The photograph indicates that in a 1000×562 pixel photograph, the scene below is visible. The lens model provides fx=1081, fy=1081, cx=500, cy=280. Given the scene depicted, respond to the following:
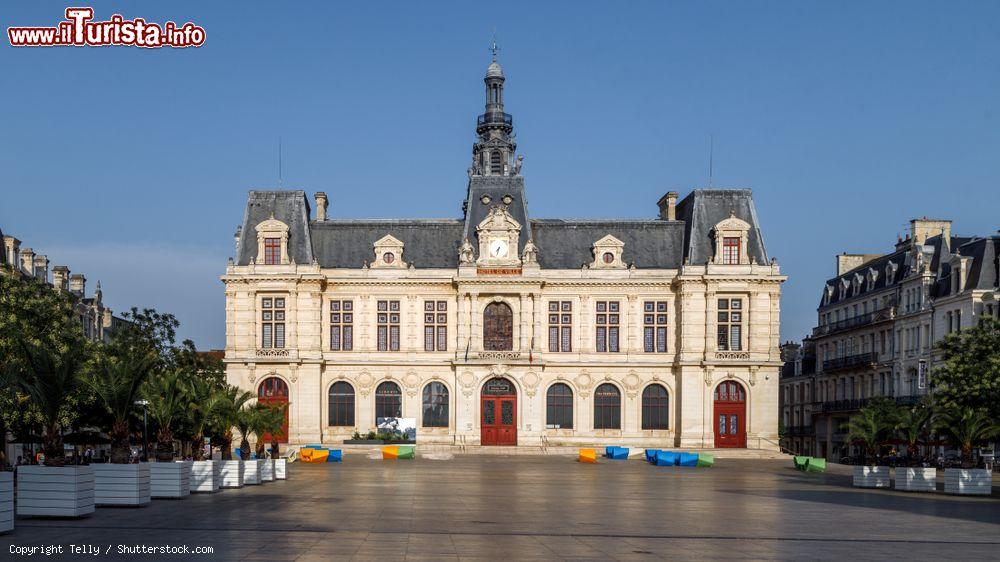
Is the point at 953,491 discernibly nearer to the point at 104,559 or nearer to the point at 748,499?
the point at 748,499

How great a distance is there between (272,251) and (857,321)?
42.5 meters

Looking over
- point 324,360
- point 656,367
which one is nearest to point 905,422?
point 656,367

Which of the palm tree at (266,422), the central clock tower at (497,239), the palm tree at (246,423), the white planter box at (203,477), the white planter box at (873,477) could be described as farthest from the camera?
the central clock tower at (497,239)

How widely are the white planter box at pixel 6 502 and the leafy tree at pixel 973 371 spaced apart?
30249 millimetres

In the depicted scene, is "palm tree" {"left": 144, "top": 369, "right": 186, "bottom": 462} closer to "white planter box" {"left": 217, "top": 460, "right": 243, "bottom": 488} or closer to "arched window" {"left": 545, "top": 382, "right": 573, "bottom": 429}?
"white planter box" {"left": 217, "top": 460, "right": 243, "bottom": 488}

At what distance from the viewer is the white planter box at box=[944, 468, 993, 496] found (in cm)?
3684

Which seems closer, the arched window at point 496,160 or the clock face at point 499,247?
the clock face at point 499,247

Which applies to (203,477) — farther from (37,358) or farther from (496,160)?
(496,160)

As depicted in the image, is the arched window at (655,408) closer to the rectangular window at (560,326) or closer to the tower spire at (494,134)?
the rectangular window at (560,326)

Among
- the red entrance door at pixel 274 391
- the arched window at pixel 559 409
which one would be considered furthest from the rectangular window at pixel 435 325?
the red entrance door at pixel 274 391

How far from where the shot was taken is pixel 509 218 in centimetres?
6719

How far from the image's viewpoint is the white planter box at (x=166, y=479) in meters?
28.5

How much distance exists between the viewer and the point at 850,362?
7975 cm

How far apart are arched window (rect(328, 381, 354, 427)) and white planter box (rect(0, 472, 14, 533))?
4755 centimetres
